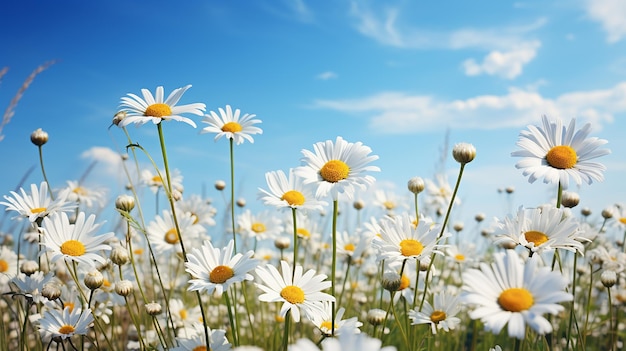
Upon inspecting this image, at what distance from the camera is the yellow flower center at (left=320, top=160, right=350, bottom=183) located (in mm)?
1976

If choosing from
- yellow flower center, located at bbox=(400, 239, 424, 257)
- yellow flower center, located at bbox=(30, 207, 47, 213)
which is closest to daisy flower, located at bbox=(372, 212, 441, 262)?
yellow flower center, located at bbox=(400, 239, 424, 257)

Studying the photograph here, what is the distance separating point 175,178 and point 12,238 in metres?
1.72

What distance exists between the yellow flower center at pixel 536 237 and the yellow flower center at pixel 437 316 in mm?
538

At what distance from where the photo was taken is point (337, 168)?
1.99 m

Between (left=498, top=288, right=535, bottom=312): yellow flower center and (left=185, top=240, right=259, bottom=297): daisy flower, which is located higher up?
(left=498, top=288, right=535, bottom=312): yellow flower center

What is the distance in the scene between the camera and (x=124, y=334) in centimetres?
425

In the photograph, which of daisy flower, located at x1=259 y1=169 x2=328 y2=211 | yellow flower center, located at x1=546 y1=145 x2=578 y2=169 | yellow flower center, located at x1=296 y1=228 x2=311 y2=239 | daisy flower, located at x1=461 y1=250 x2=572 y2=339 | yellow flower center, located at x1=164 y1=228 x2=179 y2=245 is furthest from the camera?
yellow flower center, located at x1=296 y1=228 x2=311 y2=239

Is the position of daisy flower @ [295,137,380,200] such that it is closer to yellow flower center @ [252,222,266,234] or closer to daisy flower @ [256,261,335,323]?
daisy flower @ [256,261,335,323]

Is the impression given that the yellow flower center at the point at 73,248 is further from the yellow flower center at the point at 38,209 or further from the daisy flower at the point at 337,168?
the daisy flower at the point at 337,168

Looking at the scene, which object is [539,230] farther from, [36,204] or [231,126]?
[36,204]

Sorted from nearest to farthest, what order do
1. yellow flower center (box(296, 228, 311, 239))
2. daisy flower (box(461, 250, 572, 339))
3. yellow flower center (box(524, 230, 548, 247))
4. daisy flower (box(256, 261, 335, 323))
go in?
daisy flower (box(461, 250, 572, 339))
daisy flower (box(256, 261, 335, 323))
yellow flower center (box(524, 230, 548, 247))
yellow flower center (box(296, 228, 311, 239))

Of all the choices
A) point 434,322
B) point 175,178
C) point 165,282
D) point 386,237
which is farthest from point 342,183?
point 165,282

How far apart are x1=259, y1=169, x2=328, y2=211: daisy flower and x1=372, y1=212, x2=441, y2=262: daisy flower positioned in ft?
0.88

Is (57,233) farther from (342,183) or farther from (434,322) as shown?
(434,322)
